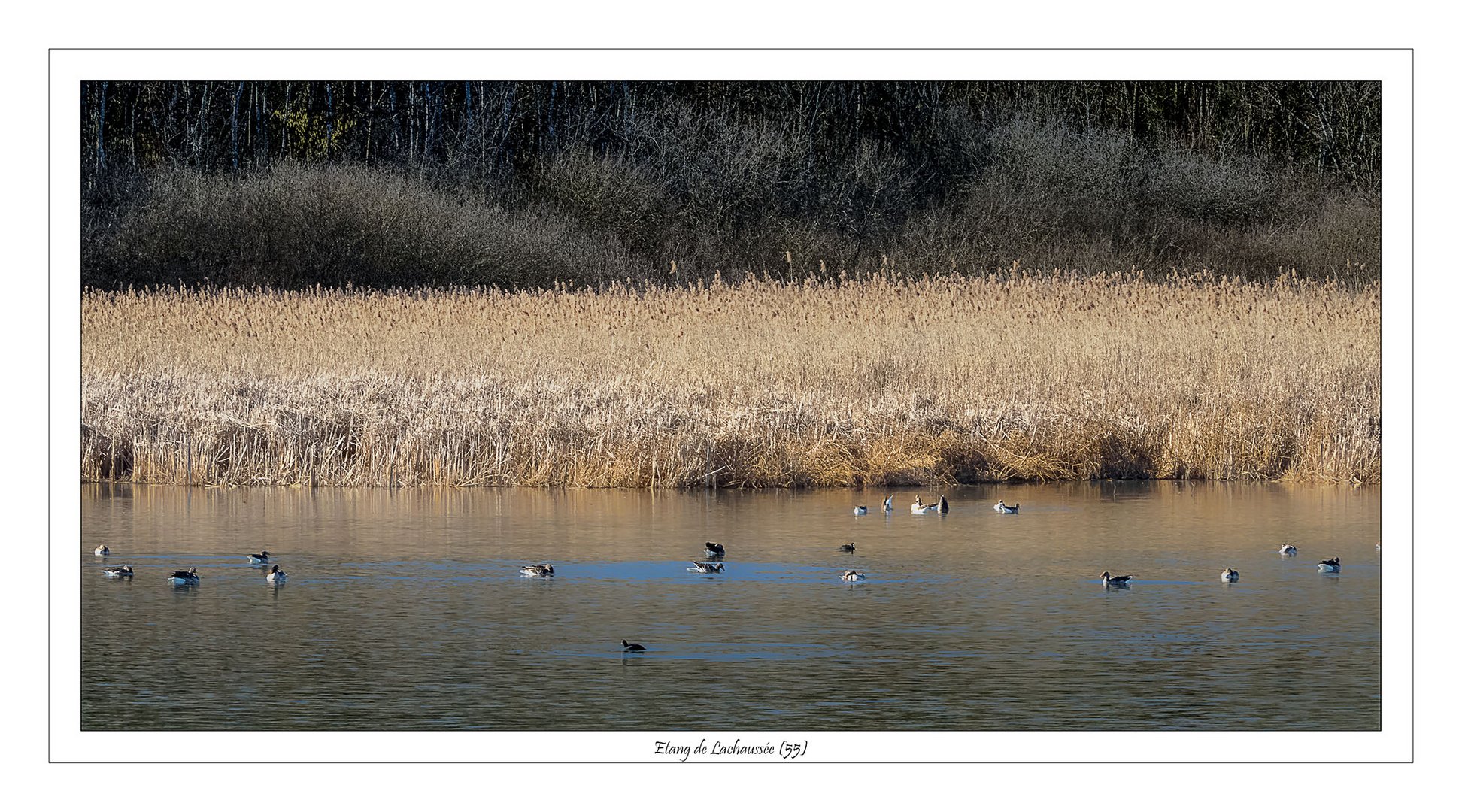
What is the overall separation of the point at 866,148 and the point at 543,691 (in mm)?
24806

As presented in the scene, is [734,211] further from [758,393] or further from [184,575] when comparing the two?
[184,575]

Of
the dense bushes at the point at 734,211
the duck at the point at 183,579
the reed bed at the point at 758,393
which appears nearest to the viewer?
the duck at the point at 183,579

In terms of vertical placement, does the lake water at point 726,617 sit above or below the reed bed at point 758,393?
below

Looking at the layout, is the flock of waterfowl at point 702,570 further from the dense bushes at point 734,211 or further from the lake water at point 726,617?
the dense bushes at point 734,211

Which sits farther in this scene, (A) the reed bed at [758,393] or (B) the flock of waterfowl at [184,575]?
(A) the reed bed at [758,393]

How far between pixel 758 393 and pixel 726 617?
533 cm

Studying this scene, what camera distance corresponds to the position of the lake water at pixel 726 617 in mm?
6484

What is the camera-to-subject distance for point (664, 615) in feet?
25.8

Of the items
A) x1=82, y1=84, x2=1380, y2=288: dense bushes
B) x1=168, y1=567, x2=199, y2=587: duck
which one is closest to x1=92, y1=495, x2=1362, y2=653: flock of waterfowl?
x1=168, y1=567, x2=199, y2=587: duck

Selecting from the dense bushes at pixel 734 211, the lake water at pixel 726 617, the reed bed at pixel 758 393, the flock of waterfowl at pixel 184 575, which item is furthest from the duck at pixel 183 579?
the dense bushes at pixel 734 211

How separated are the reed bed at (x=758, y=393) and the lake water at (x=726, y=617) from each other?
0.75 m

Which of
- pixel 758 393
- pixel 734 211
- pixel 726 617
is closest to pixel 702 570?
pixel 726 617

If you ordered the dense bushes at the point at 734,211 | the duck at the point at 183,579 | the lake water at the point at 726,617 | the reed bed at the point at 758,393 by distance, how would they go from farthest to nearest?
1. the dense bushes at the point at 734,211
2. the reed bed at the point at 758,393
3. the duck at the point at 183,579
4. the lake water at the point at 726,617
